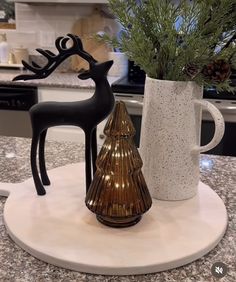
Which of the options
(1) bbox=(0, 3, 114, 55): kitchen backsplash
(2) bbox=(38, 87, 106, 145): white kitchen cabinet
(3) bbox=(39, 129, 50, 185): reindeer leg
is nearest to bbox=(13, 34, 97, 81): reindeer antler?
(3) bbox=(39, 129, 50, 185): reindeer leg

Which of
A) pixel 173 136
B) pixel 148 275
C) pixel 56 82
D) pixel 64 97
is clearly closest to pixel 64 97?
pixel 64 97

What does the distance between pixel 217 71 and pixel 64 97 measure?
73.9 inches

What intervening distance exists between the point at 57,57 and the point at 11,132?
2082 millimetres

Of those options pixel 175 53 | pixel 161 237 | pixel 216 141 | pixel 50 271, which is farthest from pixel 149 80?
pixel 50 271

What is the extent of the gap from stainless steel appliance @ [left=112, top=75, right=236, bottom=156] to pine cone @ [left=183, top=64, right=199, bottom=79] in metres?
1.33

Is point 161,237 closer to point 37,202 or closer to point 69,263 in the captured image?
point 69,263

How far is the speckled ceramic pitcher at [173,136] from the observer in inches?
32.4

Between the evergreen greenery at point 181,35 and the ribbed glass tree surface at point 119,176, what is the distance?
0.51 feet

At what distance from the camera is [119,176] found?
72 cm

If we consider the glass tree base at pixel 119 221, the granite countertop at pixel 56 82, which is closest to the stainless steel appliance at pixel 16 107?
the granite countertop at pixel 56 82

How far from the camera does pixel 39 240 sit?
714mm

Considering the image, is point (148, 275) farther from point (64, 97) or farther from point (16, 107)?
point (16, 107)

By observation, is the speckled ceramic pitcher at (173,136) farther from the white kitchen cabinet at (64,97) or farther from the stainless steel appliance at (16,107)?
the stainless steel appliance at (16,107)

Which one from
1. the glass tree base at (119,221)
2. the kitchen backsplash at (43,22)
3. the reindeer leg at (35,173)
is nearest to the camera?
the glass tree base at (119,221)
